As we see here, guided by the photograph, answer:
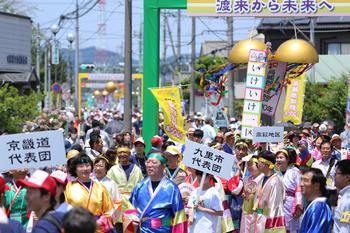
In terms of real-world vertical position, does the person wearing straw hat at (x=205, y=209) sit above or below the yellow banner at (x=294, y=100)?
below

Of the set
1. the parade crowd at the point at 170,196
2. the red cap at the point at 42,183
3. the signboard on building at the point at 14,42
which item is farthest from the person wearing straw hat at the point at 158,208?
the signboard on building at the point at 14,42

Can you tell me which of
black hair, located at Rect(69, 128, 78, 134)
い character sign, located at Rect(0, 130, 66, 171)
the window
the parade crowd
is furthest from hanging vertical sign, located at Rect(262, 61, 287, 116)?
the window

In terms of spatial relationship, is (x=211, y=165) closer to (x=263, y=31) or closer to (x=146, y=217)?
(x=146, y=217)

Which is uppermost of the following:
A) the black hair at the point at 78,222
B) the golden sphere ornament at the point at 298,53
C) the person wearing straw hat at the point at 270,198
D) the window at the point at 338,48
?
the window at the point at 338,48

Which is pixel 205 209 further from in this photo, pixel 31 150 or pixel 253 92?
pixel 253 92

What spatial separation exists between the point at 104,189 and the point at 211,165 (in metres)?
1.45

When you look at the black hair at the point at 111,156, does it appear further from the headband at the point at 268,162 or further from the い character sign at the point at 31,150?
the い character sign at the point at 31,150

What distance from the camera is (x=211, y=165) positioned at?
10.1 m

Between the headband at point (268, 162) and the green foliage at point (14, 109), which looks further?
the green foliage at point (14, 109)

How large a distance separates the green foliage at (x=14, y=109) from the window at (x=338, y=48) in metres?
22.2

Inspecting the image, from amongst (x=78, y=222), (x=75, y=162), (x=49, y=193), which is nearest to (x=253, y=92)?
(x=75, y=162)

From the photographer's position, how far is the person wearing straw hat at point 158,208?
945 cm

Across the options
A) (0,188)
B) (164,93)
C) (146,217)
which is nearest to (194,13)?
(164,93)

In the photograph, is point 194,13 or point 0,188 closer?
point 0,188
